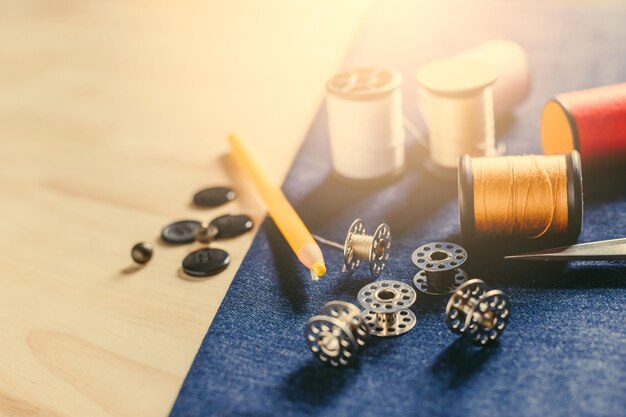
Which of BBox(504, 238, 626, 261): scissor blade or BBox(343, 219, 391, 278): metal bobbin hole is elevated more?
BBox(343, 219, 391, 278): metal bobbin hole

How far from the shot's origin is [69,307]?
1.32 m

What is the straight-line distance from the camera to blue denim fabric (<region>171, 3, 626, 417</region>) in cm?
105

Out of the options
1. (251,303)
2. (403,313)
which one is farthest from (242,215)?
(403,313)

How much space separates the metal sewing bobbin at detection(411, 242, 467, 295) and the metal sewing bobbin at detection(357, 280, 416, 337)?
5 cm

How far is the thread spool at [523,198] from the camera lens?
4.40 feet

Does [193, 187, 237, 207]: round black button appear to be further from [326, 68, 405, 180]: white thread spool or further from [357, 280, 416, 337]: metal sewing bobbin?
[357, 280, 416, 337]: metal sewing bobbin

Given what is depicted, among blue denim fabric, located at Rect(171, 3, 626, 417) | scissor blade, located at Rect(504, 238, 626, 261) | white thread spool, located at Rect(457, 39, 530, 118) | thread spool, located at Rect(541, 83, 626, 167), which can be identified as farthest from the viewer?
white thread spool, located at Rect(457, 39, 530, 118)

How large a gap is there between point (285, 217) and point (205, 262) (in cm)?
17

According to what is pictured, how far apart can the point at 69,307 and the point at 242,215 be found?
0.37 m

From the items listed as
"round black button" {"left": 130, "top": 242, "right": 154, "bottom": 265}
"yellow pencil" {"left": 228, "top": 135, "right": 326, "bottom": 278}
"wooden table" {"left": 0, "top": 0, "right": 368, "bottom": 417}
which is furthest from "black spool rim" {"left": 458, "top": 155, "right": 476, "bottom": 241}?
"round black button" {"left": 130, "top": 242, "right": 154, "bottom": 265}

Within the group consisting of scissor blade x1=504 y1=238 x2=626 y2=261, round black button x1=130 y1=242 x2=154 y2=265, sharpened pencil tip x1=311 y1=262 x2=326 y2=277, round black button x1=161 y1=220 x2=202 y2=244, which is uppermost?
round black button x1=130 y1=242 x2=154 y2=265

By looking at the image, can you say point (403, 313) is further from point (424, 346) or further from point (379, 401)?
point (379, 401)

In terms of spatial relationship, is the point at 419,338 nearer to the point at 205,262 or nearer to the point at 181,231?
the point at 205,262

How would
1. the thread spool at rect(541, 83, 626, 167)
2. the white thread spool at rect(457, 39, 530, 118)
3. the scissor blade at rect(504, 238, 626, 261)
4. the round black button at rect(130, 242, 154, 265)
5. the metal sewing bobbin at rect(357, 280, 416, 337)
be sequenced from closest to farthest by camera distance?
the metal sewing bobbin at rect(357, 280, 416, 337) < the scissor blade at rect(504, 238, 626, 261) < the round black button at rect(130, 242, 154, 265) < the thread spool at rect(541, 83, 626, 167) < the white thread spool at rect(457, 39, 530, 118)
